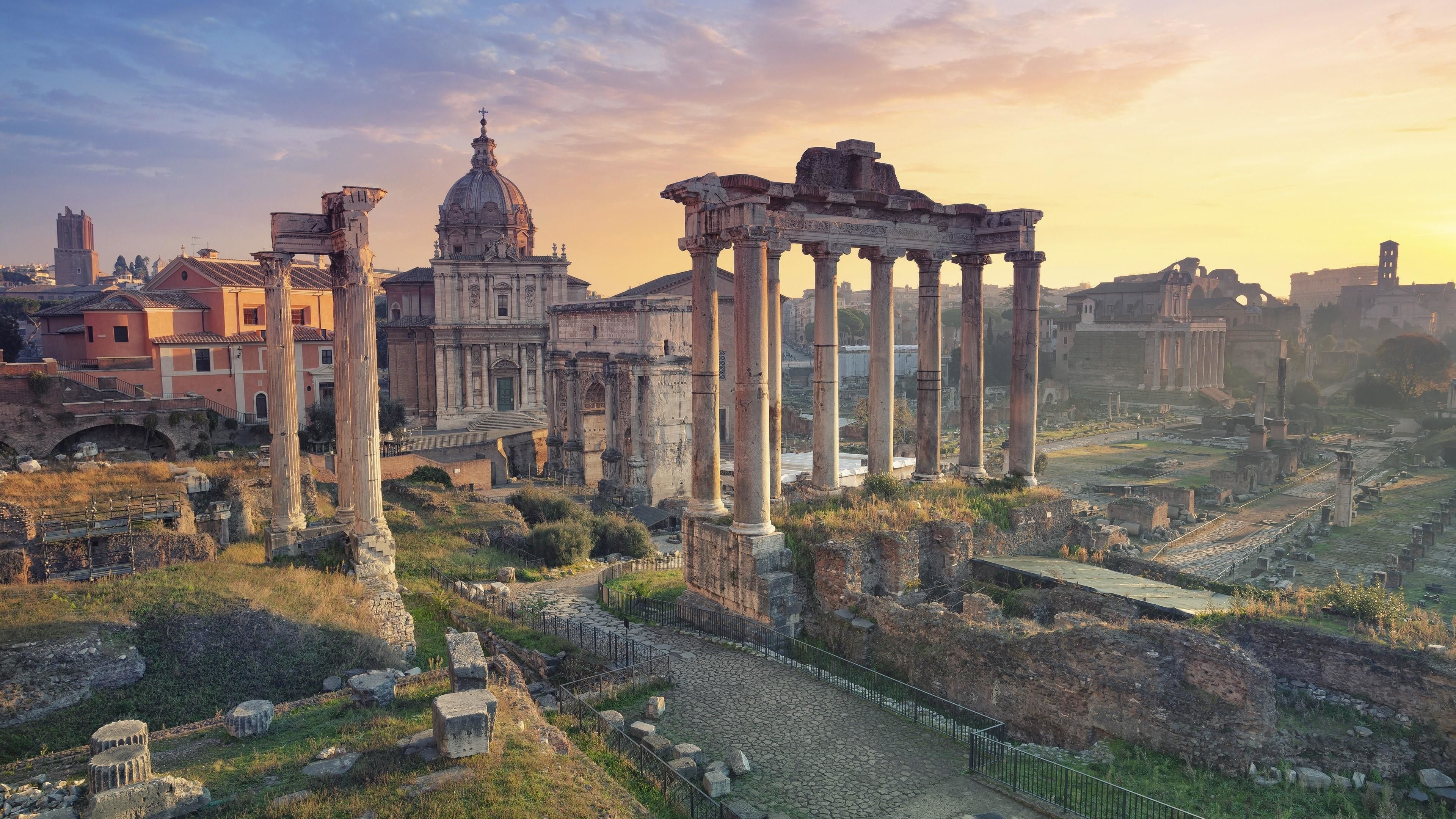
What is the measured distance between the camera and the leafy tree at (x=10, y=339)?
48781 mm

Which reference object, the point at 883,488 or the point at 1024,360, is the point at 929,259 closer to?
the point at 1024,360

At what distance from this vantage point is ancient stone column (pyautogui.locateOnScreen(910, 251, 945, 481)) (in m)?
18.6

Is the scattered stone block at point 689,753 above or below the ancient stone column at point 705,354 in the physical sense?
below

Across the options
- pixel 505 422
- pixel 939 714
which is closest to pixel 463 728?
pixel 939 714

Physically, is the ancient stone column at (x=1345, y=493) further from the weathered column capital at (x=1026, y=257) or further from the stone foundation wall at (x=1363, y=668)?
the stone foundation wall at (x=1363, y=668)

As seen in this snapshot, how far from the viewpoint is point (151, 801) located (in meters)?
7.33

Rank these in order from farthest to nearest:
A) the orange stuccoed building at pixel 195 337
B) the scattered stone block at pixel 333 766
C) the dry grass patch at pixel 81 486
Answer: the orange stuccoed building at pixel 195 337 < the dry grass patch at pixel 81 486 < the scattered stone block at pixel 333 766

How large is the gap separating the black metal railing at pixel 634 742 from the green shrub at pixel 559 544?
10059 mm

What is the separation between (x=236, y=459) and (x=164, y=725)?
20.9 meters

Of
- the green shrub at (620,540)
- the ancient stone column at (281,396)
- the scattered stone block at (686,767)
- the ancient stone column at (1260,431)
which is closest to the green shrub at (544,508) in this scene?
the green shrub at (620,540)

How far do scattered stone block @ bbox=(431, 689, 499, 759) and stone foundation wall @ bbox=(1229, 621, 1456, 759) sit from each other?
32.1 ft

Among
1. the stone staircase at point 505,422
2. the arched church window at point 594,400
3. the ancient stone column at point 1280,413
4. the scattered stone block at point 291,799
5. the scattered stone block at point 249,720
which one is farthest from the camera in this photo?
the ancient stone column at point 1280,413

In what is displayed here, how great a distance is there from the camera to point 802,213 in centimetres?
1559

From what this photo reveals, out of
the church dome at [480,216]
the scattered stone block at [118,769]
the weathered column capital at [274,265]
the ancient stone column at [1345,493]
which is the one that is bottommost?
the ancient stone column at [1345,493]
